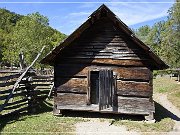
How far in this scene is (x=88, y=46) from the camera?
14.9 meters

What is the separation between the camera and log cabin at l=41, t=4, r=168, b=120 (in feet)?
47.5

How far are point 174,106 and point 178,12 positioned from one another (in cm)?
2548

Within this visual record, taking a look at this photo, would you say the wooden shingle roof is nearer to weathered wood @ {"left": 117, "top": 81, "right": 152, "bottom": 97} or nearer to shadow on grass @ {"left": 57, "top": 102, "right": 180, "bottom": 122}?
weathered wood @ {"left": 117, "top": 81, "right": 152, "bottom": 97}

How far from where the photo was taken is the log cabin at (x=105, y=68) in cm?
1447

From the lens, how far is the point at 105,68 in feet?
48.6

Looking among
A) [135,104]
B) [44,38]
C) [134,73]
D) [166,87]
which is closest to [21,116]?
[135,104]

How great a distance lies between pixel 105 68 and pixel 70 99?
2.23m

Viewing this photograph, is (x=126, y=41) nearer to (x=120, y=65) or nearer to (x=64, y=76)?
(x=120, y=65)

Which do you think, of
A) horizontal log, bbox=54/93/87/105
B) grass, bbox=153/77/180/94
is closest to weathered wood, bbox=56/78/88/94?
horizontal log, bbox=54/93/87/105

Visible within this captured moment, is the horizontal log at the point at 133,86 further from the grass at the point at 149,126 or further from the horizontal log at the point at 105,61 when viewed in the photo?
the grass at the point at 149,126

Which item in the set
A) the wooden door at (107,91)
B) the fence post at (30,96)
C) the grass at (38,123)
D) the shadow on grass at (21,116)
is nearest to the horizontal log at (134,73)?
the wooden door at (107,91)

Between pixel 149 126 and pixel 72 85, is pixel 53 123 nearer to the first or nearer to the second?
pixel 72 85

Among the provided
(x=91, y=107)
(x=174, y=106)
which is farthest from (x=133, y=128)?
(x=174, y=106)

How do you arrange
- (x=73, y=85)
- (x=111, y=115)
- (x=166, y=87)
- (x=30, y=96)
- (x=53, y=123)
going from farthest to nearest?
(x=166, y=87)
(x=30, y=96)
(x=111, y=115)
(x=73, y=85)
(x=53, y=123)
